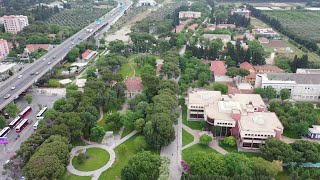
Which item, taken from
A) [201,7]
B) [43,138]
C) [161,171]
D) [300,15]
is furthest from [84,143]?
[300,15]

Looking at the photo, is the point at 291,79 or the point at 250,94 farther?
the point at 291,79

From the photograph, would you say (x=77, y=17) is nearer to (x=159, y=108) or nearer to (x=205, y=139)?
(x=159, y=108)

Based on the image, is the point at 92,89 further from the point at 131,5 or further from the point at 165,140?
the point at 131,5

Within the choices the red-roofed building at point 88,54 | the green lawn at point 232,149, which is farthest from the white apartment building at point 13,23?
the green lawn at point 232,149

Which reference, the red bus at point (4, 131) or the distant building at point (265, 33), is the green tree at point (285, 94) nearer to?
the red bus at point (4, 131)

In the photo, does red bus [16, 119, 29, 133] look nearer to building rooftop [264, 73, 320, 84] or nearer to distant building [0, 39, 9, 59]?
distant building [0, 39, 9, 59]

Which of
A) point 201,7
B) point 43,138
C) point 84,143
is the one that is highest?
point 201,7

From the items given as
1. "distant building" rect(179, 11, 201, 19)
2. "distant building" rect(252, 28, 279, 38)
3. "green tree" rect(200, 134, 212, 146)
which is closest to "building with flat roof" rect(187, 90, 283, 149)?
"green tree" rect(200, 134, 212, 146)
